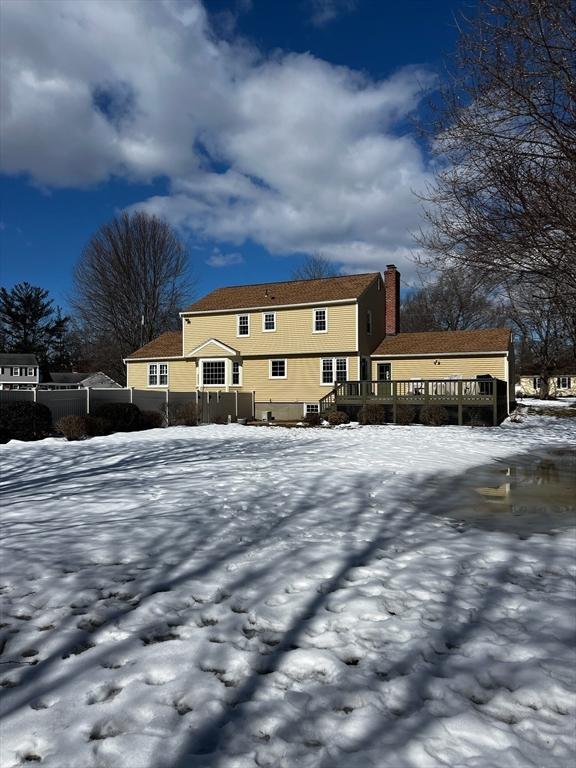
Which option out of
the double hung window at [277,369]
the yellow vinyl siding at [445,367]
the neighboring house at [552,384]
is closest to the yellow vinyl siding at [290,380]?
the double hung window at [277,369]

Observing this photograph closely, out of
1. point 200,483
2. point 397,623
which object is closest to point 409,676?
point 397,623

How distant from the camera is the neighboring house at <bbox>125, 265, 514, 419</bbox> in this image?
26.5m

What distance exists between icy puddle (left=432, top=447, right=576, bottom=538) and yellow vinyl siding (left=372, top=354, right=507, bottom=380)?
15.7m

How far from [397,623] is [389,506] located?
3331mm

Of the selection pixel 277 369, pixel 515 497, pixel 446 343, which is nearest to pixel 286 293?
pixel 277 369

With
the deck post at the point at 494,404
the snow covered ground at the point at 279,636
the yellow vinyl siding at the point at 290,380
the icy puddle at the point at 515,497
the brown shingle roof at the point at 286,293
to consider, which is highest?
the brown shingle roof at the point at 286,293

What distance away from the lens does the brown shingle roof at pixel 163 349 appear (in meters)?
→ 31.2

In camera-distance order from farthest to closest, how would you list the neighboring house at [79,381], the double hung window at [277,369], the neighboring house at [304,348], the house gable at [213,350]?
the neighboring house at [79,381] → the house gable at [213,350] → the double hung window at [277,369] → the neighboring house at [304,348]

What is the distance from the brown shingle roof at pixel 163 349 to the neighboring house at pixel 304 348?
9.3 inches

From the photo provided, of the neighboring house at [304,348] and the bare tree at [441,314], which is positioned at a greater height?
the bare tree at [441,314]

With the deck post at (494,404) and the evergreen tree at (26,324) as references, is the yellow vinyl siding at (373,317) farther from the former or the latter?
the evergreen tree at (26,324)

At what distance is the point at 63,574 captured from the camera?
4.20 meters

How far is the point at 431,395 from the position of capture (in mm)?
21688

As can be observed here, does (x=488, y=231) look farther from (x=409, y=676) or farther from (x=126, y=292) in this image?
(x=126, y=292)
